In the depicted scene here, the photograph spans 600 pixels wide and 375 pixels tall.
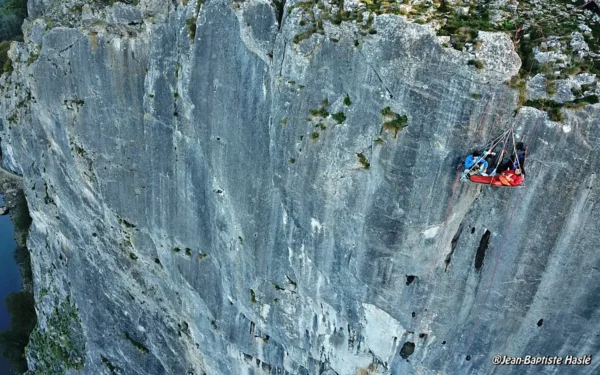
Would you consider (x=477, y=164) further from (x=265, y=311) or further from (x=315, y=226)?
(x=265, y=311)

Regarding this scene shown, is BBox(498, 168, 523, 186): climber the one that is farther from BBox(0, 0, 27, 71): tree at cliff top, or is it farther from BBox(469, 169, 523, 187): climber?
BBox(0, 0, 27, 71): tree at cliff top

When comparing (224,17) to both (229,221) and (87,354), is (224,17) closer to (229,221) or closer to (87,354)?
(229,221)

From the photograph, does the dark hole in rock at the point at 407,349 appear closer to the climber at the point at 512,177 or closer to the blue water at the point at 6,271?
the climber at the point at 512,177

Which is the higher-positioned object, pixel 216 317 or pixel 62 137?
pixel 62 137

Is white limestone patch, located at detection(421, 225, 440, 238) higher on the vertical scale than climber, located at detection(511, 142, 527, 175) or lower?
lower

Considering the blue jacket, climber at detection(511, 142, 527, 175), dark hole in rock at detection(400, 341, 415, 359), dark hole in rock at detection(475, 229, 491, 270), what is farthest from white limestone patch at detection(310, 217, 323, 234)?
climber at detection(511, 142, 527, 175)

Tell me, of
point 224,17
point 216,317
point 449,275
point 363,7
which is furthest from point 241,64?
point 216,317

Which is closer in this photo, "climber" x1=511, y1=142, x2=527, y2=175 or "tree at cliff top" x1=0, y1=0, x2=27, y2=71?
"climber" x1=511, y1=142, x2=527, y2=175

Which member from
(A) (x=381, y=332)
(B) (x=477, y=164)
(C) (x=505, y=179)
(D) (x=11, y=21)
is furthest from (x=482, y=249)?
(D) (x=11, y=21)
